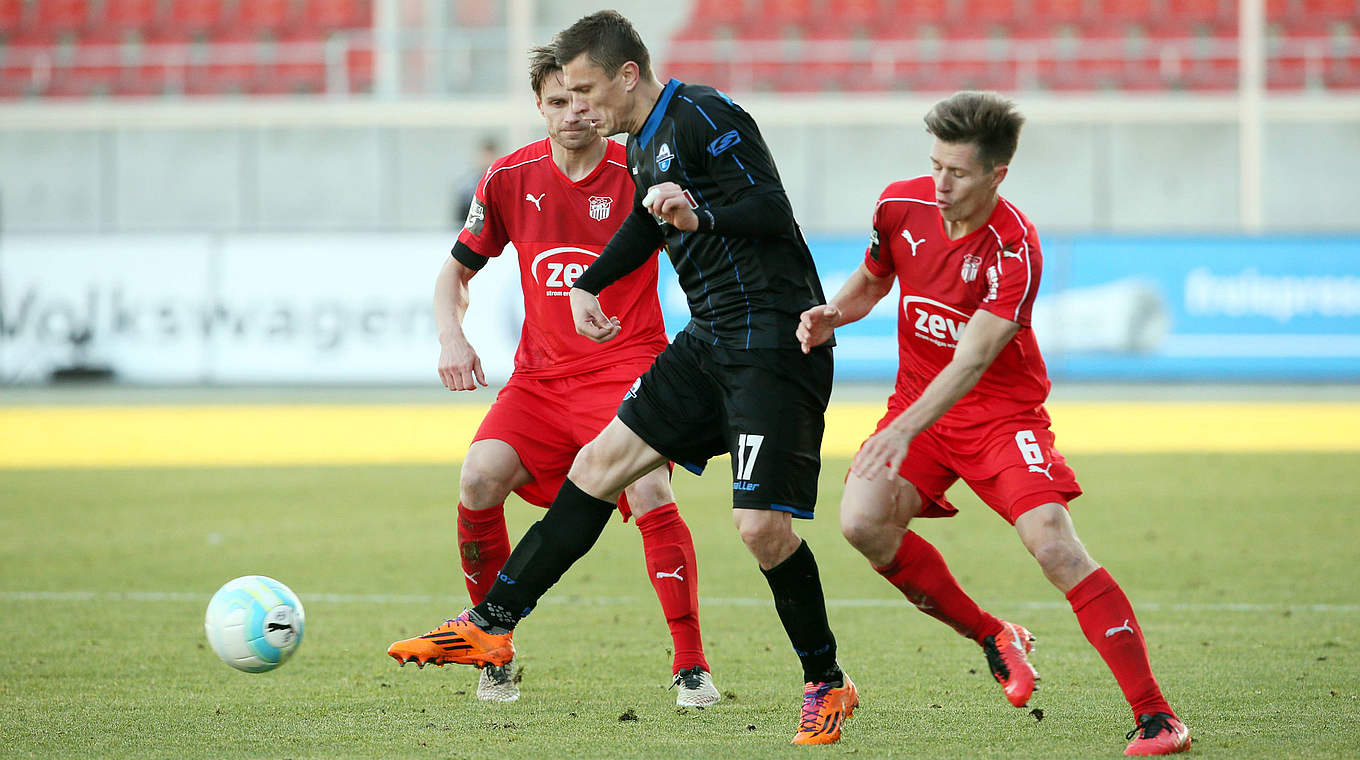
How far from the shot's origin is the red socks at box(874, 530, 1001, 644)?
Answer: 486 centimetres

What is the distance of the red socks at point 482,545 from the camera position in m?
5.29

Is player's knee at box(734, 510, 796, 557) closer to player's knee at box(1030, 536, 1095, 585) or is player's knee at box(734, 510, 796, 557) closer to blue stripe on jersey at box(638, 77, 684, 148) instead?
player's knee at box(1030, 536, 1095, 585)

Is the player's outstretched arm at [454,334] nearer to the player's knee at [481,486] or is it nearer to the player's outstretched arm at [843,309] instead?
the player's knee at [481,486]

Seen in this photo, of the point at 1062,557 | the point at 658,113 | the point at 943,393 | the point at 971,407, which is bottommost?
the point at 1062,557

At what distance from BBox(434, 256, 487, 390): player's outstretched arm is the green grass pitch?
107 cm

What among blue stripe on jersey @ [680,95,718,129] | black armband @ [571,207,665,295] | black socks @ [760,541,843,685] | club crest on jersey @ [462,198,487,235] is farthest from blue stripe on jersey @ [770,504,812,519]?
club crest on jersey @ [462,198,487,235]

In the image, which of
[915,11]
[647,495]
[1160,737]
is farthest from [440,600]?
[915,11]

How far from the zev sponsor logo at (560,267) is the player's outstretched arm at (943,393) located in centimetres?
160

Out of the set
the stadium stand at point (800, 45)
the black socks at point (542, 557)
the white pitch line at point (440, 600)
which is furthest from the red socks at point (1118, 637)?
the stadium stand at point (800, 45)

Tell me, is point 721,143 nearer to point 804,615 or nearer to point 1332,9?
point 804,615

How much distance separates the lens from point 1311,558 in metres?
7.59

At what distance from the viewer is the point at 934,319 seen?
4.65 metres

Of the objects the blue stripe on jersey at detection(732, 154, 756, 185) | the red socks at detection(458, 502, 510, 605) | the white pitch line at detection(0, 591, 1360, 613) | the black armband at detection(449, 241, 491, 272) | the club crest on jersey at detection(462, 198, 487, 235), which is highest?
the blue stripe on jersey at detection(732, 154, 756, 185)

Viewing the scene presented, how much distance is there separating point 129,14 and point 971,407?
24104 millimetres
